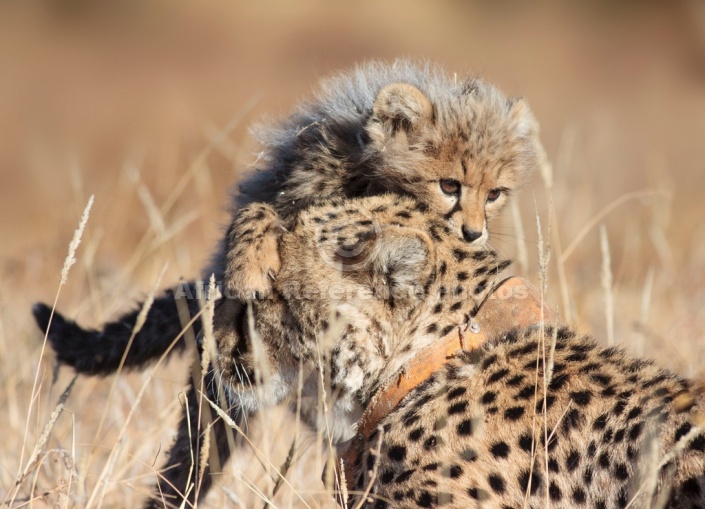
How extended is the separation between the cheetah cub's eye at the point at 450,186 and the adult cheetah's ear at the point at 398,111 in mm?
204

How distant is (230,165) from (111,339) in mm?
4561

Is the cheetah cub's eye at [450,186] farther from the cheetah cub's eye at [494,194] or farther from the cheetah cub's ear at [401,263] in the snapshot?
→ the cheetah cub's ear at [401,263]

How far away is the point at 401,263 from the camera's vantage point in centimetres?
195

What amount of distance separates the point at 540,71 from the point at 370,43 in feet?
8.12

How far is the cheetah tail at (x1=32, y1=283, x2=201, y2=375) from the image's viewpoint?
9.31ft

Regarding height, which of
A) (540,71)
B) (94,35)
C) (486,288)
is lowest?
(486,288)

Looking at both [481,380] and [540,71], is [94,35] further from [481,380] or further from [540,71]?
[481,380]

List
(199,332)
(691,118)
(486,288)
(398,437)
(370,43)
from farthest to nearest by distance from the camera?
(370,43) → (691,118) → (199,332) → (486,288) → (398,437)

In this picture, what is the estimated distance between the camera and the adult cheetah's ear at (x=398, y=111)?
282cm

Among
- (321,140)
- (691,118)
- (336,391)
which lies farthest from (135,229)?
(691,118)

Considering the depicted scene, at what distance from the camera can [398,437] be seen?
1917 millimetres

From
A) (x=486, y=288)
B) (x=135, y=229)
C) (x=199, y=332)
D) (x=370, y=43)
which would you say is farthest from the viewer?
(x=370, y=43)

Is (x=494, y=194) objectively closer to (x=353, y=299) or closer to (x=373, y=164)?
(x=373, y=164)

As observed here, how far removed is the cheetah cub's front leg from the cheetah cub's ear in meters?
0.24
